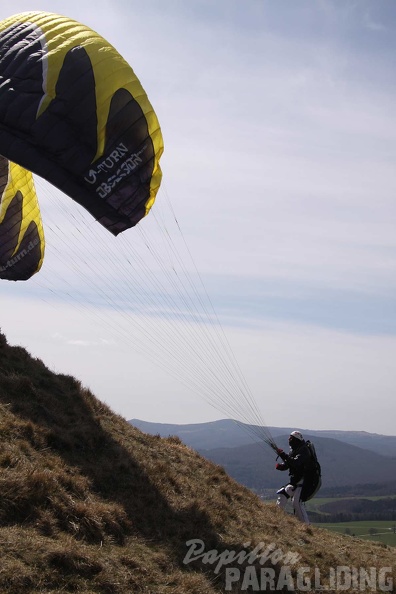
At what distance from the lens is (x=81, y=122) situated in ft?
35.2

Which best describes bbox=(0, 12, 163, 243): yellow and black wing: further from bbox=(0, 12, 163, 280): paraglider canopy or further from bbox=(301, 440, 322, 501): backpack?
bbox=(301, 440, 322, 501): backpack

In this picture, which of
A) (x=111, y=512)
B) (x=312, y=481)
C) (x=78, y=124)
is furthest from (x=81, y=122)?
(x=312, y=481)

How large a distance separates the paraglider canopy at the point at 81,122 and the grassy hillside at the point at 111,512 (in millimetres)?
4207

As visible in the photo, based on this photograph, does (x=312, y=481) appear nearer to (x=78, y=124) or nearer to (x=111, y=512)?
(x=111, y=512)

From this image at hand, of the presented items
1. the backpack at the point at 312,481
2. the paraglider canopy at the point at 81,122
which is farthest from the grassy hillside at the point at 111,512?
the paraglider canopy at the point at 81,122

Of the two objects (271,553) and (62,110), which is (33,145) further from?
(271,553)

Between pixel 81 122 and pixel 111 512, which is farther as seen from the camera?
pixel 81 122

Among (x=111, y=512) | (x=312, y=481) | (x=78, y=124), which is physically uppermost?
(x=78, y=124)

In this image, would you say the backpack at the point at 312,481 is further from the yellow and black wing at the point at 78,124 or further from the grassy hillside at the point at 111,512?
the yellow and black wing at the point at 78,124

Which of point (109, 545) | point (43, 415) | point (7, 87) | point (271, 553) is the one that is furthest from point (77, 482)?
point (7, 87)

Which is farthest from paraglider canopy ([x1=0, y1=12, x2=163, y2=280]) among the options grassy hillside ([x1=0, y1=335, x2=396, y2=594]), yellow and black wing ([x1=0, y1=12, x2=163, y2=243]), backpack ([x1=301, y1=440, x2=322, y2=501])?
backpack ([x1=301, y1=440, x2=322, y2=501])

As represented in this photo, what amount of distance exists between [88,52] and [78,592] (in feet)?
30.7

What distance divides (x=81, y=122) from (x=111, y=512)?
→ 6.84 meters

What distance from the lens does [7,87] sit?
1088cm
